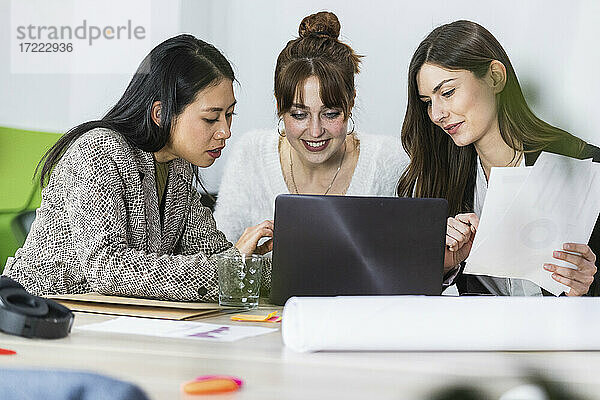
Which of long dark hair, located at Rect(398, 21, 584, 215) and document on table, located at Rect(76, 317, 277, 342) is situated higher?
long dark hair, located at Rect(398, 21, 584, 215)

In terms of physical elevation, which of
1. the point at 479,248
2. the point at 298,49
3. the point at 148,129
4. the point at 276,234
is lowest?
the point at 479,248

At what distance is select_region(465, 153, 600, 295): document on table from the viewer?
82.4 inches

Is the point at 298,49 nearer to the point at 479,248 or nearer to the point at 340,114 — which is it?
the point at 340,114

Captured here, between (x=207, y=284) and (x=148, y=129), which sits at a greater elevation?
(x=148, y=129)

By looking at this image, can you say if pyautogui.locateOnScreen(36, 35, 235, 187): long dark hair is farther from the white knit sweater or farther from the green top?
the white knit sweater

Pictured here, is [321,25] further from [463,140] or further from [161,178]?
[161,178]

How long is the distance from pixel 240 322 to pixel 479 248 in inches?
45.7

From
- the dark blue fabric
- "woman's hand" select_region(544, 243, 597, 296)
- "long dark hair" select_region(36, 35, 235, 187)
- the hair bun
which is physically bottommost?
"woman's hand" select_region(544, 243, 597, 296)

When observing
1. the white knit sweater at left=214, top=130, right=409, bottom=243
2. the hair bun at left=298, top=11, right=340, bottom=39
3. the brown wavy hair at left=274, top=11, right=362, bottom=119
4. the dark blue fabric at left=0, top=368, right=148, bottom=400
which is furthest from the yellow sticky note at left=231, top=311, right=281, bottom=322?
the hair bun at left=298, top=11, right=340, bottom=39

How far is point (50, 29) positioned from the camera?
8.79 feet

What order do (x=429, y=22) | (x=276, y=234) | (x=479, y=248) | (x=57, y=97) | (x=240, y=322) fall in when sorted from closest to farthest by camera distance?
(x=240, y=322) < (x=276, y=234) < (x=479, y=248) < (x=429, y=22) < (x=57, y=97)

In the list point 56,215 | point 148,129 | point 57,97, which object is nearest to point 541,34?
point 148,129

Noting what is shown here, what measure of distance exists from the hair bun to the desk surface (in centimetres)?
163

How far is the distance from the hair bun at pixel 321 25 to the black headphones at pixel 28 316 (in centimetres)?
166
